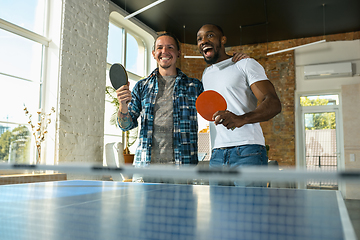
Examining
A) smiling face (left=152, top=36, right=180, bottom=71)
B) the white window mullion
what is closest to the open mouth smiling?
smiling face (left=152, top=36, right=180, bottom=71)

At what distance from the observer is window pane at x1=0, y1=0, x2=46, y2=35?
4.14 m

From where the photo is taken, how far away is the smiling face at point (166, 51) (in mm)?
1720

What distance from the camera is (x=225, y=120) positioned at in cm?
122

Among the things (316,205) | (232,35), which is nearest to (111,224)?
(316,205)

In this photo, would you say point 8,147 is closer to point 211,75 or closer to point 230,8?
point 211,75

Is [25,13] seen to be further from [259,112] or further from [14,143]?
[259,112]

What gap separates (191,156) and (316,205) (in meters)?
0.83

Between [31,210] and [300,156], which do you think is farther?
[300,156]

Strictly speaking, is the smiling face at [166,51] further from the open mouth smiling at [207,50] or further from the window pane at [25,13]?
the window pane at [25,13]

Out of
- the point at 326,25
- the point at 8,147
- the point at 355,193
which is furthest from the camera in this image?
the point at 326,25

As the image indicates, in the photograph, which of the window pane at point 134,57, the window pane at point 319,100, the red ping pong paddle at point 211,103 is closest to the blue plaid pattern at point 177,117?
the red ping pong paddle at point 211,103

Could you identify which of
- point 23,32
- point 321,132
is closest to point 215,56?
point 23,32

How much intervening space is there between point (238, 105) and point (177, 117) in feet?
1.27

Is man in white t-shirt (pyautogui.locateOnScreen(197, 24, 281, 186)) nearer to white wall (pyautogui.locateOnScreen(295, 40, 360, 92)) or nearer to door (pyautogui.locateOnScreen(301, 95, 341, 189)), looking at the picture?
white wall (pyautogui.locateOnScreen(295, 40, 360, 92))
